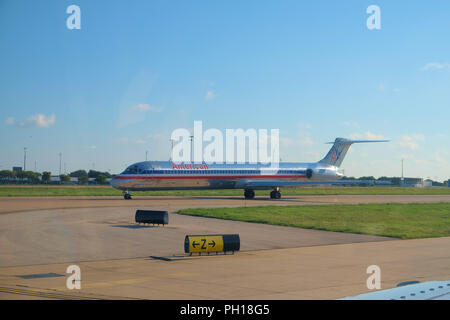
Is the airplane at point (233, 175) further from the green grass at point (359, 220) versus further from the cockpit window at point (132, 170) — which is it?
the green grass at point (359, 220)

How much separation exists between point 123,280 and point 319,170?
50.3 m

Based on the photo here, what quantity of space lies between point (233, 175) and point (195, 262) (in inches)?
1542

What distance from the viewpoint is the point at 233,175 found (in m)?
53.9

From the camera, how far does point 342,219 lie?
1139 inches

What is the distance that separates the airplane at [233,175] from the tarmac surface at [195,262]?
23466 millimetres

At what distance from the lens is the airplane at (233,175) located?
47969 mm

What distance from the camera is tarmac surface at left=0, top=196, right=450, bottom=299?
35.0 ft

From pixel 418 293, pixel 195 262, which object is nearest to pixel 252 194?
pixel 195 262

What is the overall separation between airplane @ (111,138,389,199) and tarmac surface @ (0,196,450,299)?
924 inches

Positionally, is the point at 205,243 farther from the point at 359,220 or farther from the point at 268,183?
the point at 268,183
